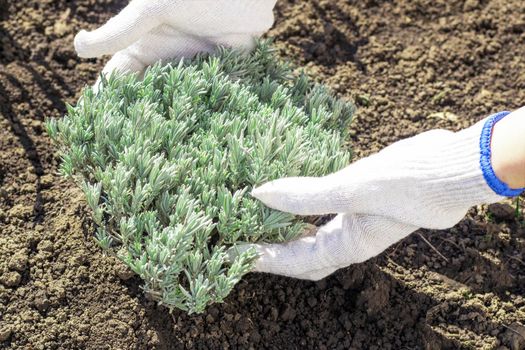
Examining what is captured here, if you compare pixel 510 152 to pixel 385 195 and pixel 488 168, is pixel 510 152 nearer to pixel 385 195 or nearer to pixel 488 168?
pixel 488 168

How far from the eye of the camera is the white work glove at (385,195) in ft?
9.50

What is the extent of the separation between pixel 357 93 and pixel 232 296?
5.62ft

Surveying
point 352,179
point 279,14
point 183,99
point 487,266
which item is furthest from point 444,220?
point 279,14

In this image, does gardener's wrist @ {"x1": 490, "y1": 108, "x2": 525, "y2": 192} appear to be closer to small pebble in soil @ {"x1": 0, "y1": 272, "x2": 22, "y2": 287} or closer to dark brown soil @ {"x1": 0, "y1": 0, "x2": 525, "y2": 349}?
dark brown soil @ {"x1": 0, "y1": 0, "x2": 525, "y2": 349}

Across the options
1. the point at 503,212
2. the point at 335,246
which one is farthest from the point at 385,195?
the point at 503,212

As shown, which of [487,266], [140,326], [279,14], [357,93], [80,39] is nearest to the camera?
[140,326]

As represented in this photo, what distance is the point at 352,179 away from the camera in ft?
10.1

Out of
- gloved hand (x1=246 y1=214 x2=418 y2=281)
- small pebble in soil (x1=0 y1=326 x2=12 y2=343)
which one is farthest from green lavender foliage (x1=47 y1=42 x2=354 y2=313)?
small pebble in soil (x1=0 y1=326 x2=12 y2=343)

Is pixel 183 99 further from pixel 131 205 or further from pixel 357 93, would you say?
pixel 357 93

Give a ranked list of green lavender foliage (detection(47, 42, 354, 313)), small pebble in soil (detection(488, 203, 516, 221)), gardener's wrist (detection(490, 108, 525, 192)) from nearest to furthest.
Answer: gardener's wrist (detection(490, 108, 525, 192)) < green lavender foliage (detection(47, 42, 354, 313)) < small pebble in soil (detection(488, 203, 516, 221))

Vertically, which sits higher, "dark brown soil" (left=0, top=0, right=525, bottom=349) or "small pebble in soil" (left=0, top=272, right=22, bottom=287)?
"dark brown soil" (left=0, top=0, right=525, bottom=349)

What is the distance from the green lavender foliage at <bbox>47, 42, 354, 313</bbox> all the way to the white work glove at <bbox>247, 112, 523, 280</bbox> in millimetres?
115

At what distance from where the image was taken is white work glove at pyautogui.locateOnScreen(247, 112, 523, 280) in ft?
9.50

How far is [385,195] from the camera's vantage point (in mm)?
3041
